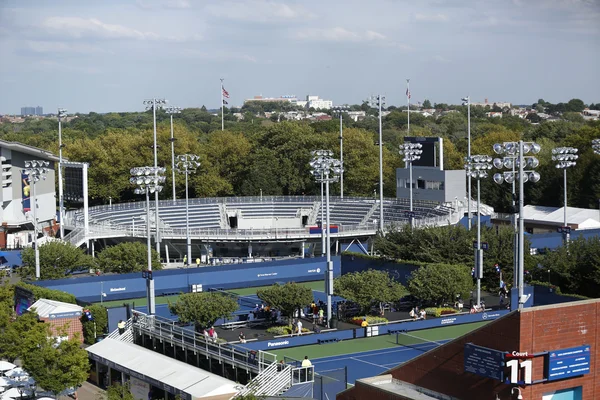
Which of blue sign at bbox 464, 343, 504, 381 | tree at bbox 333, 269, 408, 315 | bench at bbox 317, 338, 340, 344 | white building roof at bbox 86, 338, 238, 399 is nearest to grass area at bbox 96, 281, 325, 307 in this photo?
tree at bbox 333, 269, 408, 315

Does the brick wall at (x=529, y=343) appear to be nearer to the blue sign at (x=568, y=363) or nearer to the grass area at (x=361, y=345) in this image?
the blue sign at (x=568, y=363)

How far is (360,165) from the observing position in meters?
95.0

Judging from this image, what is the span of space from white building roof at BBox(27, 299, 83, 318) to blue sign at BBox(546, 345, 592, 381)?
25744mm

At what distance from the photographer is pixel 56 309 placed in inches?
1604

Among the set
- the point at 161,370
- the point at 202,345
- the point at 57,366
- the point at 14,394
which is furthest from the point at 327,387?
the point at 14,394

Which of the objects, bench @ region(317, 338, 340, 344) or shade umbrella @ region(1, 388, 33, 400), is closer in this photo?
shade umbrella @ region(1, 388, 33, 400)

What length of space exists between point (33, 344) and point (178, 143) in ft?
229

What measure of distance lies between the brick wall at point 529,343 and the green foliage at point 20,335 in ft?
57.2

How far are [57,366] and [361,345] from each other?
13.8m

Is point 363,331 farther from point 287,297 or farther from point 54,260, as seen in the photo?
point 54,260

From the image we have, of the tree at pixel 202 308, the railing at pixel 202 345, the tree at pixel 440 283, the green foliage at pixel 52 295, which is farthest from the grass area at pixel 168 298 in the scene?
the railing at pixel 202 345

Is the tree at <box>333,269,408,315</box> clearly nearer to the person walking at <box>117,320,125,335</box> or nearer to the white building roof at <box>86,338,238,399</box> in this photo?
the person walking at <box>117,320,125,335</box>

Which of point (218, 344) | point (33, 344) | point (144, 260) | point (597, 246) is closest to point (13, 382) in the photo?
point (33, 344)

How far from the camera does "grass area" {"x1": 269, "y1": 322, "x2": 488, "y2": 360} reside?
129 ft
